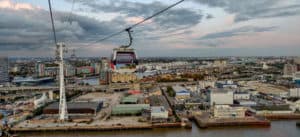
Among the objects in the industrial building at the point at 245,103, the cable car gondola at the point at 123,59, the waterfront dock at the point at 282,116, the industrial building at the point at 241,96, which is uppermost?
the cable car gondola at the point at 123,59

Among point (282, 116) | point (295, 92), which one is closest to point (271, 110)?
point (282, 116)

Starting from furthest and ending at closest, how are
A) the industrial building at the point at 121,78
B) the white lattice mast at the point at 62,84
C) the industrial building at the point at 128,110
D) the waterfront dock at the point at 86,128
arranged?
the industrial building at the point at 121,78
the industrial building at the point at 128,110
the white lattice mast at the point at 62,84
the waterfront dock at the point at 86,128

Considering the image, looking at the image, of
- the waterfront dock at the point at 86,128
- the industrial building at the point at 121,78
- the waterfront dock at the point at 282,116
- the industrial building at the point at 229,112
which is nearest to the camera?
the waterfront dock at the point at 86,128

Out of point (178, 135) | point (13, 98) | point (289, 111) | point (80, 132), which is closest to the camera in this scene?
point (178, 135)

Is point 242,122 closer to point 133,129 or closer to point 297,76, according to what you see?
point 133,129

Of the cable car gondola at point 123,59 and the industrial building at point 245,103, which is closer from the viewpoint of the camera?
the cable car gondola at point 123,59

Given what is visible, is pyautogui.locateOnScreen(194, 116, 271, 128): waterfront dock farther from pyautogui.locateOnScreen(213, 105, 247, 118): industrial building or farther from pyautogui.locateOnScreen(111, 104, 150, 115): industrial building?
pyautogui.locateOnScreen(111, 104, 150, 115): industrial building

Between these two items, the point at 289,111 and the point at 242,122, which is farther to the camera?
the point at 289,111

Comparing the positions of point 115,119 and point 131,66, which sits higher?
point 131,66

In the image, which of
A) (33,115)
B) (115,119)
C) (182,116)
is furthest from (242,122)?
(33,115)

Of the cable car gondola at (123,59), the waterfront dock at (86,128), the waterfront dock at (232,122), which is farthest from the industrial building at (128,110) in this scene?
the cable car gondola at (123,59)

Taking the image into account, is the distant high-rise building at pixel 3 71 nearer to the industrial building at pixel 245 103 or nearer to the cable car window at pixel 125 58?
the industrial building at pixel 245 103
